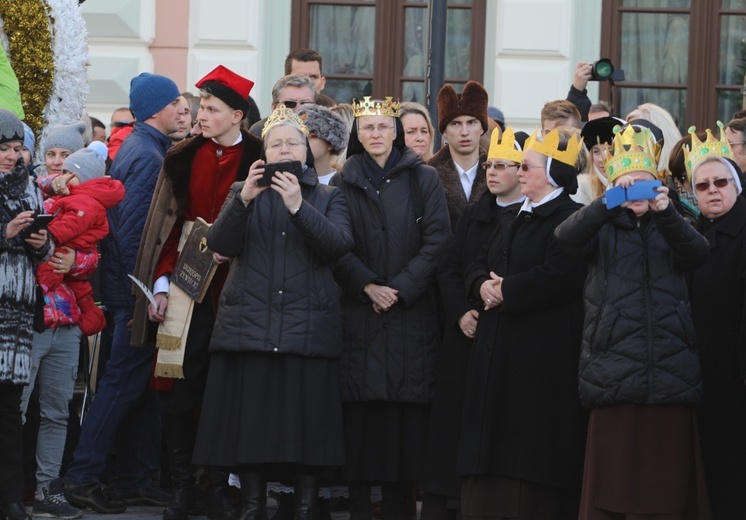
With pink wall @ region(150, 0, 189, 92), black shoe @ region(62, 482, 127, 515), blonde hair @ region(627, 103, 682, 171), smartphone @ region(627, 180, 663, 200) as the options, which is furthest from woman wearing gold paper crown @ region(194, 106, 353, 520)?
pink wall @ region(150, 0, 189, 92)

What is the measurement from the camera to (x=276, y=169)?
22.6ft

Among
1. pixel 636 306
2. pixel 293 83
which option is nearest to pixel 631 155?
pixel 636 306

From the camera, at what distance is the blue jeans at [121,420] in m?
7.77

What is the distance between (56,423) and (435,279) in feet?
6.46

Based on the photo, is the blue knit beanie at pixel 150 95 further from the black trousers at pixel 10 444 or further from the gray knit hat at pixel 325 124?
the black trousers at pixel 10 444

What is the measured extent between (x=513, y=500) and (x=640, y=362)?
0.86 metres

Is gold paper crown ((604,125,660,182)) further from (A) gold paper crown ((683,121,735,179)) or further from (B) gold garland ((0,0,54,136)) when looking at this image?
(B) gold garland ((0,0,54,136))

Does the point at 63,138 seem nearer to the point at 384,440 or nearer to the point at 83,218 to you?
the point at 83,218

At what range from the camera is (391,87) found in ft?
39.5

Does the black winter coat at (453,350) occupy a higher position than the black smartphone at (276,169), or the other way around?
the black smartphone at (276,169)

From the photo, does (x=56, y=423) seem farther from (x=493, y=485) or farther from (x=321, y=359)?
(x=493, y=485)

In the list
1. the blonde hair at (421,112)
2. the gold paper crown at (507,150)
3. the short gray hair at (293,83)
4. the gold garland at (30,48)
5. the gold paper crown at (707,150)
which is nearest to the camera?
the gold paper crown at (707,150)

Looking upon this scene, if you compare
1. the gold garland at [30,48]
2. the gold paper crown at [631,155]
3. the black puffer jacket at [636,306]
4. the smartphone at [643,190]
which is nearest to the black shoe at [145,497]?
the gold garland at [30,48]

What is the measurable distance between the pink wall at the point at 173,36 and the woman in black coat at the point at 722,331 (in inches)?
235
